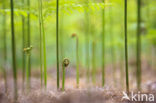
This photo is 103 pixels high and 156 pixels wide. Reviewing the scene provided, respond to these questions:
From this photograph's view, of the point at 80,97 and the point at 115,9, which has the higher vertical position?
the point at 115,9

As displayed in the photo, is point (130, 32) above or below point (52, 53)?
above

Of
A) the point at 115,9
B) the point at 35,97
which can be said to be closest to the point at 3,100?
the point at 35,97

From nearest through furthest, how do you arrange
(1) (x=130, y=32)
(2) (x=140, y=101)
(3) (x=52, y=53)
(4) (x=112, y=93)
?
(2) (x=140, y=101), (4) (x=112, y=93), (1) (x=130, y=32), (3) (x=52, y=53)

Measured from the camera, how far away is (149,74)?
3.49 metres

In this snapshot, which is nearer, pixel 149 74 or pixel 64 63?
pixel 64 63

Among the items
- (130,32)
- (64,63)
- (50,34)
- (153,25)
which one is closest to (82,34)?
(50,34)

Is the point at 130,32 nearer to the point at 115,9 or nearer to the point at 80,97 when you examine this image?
the point at 115,9

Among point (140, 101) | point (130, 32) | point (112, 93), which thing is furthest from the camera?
point (130, 32)

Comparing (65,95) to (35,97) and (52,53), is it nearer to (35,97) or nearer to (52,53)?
(35,97)

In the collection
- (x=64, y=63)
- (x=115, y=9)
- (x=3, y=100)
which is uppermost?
(x=115, y=9)

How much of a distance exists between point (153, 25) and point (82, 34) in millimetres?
2262

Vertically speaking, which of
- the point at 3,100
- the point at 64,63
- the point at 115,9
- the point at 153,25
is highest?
the point at 115,9

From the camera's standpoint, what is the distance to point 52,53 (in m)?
5.60

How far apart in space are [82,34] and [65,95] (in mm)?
4287
